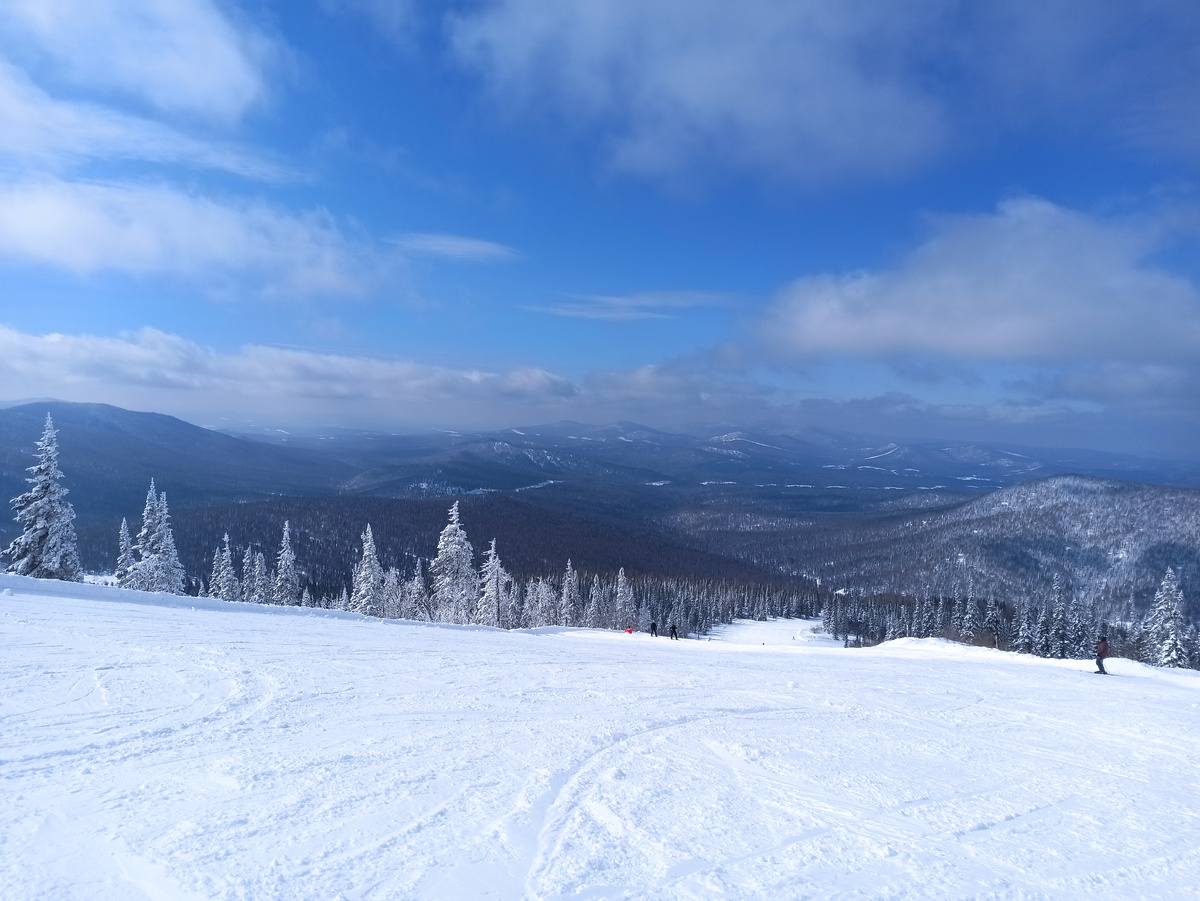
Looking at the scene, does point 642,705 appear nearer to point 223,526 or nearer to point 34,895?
point 34,895

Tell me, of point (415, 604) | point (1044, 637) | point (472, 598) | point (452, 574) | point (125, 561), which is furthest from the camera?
point (1044, 637)

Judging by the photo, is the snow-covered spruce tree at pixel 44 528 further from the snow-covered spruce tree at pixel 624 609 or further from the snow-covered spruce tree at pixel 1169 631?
the snow-covered spruce tree at pixel 1169 631

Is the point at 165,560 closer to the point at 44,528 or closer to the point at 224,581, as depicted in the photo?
the point at 44,528

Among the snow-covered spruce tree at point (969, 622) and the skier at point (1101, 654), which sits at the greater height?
the skier at point (1101, 654)

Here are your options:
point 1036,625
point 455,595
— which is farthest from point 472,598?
point 1036,625

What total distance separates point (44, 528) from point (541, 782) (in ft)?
119

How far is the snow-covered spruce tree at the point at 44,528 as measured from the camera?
3016 cm

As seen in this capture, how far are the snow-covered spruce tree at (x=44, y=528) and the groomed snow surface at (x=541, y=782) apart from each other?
74.8ft

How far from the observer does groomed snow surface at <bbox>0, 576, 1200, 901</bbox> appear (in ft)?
15.2

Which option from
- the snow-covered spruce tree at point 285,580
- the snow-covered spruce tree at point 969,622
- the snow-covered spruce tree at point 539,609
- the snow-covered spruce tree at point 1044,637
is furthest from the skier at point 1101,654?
the snow-covered spruce tree at point 285,580

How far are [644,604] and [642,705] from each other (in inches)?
3056

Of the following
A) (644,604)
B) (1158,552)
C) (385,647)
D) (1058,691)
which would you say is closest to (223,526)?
(644,604)

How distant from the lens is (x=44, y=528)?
30.5 m

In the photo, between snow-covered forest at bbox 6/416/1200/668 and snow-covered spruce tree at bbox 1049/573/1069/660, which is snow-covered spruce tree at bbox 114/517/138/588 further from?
snow-covered spruce tree at bbox 1049/573/1069/660
